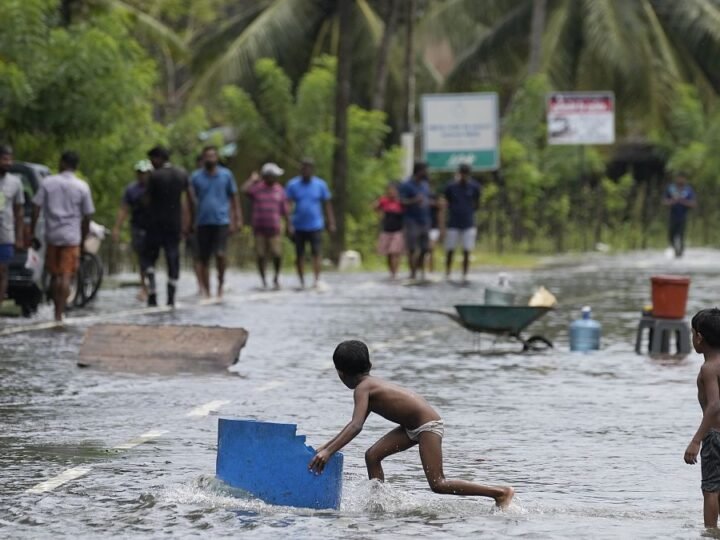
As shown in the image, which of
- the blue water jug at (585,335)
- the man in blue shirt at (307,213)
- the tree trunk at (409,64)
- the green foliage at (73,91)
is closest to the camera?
the blue water jug at (585,335)

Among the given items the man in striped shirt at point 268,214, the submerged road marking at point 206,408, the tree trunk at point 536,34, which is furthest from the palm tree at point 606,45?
the submerged road marking at point 206,408

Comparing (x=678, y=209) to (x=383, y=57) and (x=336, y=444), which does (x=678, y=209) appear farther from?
(x=336, y=444)

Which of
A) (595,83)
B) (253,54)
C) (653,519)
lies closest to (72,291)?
(653,519)

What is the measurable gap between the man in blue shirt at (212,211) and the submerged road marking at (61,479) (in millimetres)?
13599

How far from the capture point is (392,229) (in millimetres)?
29875

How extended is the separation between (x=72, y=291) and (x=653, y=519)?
1445cm

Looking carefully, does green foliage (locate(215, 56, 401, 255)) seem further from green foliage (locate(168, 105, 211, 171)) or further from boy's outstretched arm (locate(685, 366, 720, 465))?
boy's outstretched arm (locate(685, 366, 720, 465))

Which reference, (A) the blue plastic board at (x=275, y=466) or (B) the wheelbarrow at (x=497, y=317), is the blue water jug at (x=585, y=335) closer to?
(B) the wheelbarrow at (x=497, y=317)

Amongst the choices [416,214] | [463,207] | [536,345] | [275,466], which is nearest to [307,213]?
[416,214]

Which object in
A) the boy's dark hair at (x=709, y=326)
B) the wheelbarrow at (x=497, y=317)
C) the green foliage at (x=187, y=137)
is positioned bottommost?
the wheelbarrow at (x=497, y=317)

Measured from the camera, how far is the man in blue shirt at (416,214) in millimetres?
28938

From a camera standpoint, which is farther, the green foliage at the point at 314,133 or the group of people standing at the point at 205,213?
the green foliage at the point at 314,133

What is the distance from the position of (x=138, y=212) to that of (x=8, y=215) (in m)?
5.80

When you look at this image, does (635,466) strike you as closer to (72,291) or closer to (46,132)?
Result: (72,291)
